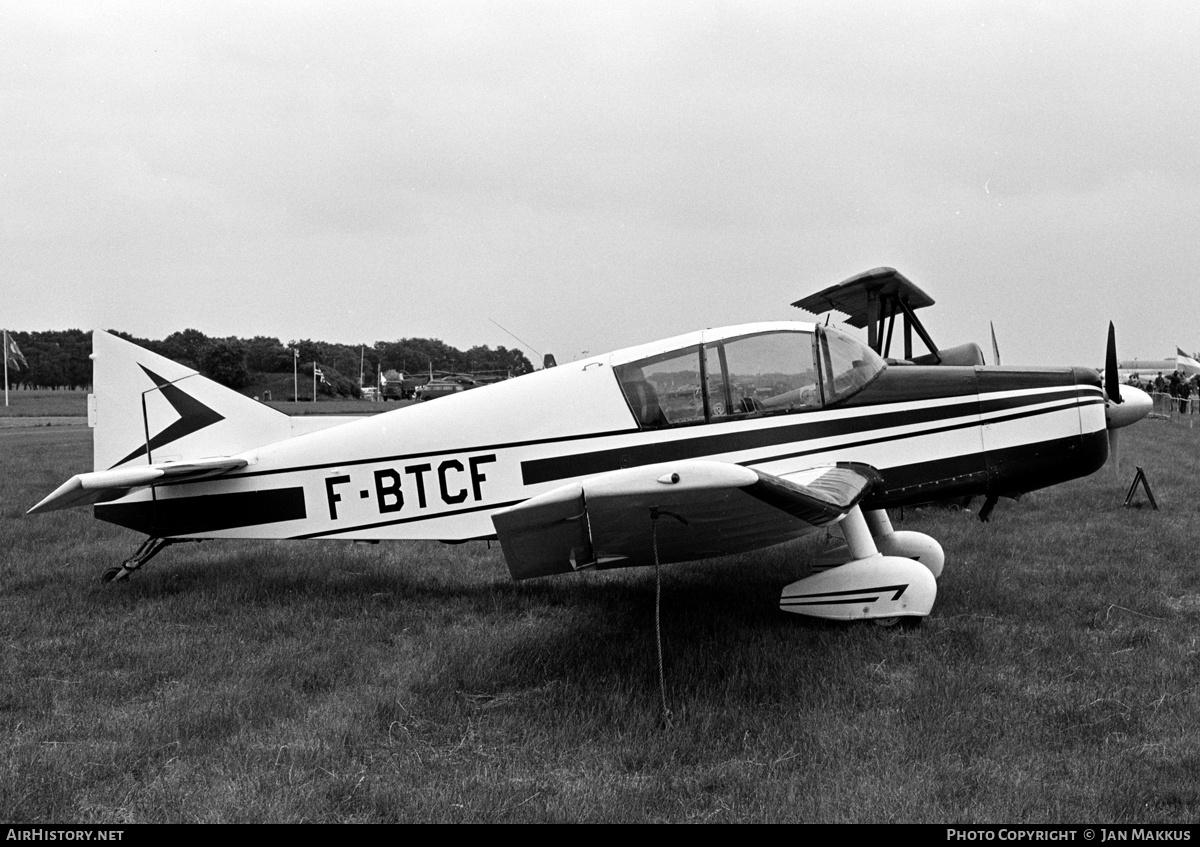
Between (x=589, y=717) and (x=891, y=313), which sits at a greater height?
(x=891, y=313)

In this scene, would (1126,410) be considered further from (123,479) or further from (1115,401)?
(123,479)

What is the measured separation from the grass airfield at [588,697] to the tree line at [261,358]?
302cm

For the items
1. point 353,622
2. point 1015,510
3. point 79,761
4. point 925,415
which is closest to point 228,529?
point 353,622

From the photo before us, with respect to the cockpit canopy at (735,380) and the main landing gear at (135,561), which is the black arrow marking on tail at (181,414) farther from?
the cockpit canopy at (735,380)

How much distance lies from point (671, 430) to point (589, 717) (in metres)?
2.22

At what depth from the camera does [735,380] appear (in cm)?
565

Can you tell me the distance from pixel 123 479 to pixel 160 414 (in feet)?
3.57

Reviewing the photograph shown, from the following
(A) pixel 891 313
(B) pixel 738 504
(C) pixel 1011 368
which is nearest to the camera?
(B) pixel 738 504

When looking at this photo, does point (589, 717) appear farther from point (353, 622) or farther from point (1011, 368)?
point (1011, 368)

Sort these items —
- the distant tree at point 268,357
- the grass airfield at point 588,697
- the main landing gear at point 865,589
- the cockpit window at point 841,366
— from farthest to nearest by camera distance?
the distant tree at point 268,357 < the cockpit window at point 841,366 < the main landing gear at point 865,589 < the grass airfield at point 588,697

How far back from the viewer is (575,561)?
4434mm

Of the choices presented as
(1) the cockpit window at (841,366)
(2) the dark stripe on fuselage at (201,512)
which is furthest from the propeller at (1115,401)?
(2) the dark stripe on fuselage at (201,512)

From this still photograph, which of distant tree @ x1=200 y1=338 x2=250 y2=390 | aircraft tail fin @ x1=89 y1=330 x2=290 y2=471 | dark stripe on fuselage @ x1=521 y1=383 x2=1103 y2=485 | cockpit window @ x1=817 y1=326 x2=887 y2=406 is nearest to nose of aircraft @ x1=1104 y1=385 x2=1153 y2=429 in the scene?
dark stripe on fuselage @ x1=521 y1=383 x2=1103 y2=485

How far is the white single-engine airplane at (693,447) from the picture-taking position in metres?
5.60
